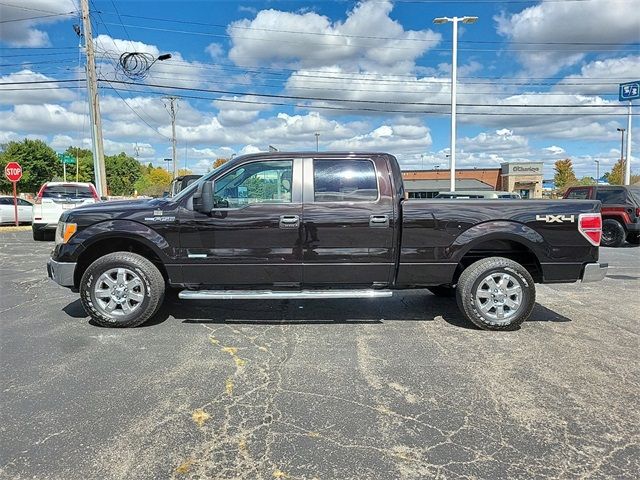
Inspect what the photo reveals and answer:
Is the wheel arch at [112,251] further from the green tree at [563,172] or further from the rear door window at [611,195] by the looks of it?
the green tree at [563,172]

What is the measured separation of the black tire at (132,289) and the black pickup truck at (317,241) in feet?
0.04

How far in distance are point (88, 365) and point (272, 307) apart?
239 centimetres

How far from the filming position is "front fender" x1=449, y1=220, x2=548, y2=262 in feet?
16.6

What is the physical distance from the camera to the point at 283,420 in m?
3.17

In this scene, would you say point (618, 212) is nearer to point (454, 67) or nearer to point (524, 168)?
point (454, 67)

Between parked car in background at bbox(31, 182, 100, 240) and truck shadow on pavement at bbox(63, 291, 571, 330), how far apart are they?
8.01 m

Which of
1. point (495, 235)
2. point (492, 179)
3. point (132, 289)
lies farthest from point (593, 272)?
point (492, 179)

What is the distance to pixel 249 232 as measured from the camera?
5.05m

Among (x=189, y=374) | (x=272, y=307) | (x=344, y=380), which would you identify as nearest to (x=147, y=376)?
(x=189, y=374)

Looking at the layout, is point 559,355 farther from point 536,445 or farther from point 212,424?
point 212,424

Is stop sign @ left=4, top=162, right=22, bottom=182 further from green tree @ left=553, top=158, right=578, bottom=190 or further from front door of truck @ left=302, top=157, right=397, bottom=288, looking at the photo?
green tree @ left=553, top=158, right=578, bottom=190

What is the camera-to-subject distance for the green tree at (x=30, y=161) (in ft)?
230

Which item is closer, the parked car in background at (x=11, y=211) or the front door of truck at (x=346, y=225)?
the front door of truck at (x=346, y=225)

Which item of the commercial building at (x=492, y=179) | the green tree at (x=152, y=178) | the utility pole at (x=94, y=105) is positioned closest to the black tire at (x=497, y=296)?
the utility pole at (x=94, y=105)
